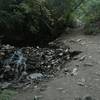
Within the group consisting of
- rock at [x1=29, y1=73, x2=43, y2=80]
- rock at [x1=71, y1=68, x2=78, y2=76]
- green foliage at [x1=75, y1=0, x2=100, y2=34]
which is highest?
green foliage at [x1=75, y1=0, x2=100, y2=34]

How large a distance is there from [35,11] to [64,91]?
5413mm

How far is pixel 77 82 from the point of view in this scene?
543 cm

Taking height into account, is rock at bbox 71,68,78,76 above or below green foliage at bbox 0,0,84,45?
below

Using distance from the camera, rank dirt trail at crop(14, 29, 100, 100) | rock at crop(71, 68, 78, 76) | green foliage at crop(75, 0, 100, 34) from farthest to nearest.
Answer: green foliage at crop(75, 0, 100, 34), rock at crop(71, 68, 78, 76), dirt trail at crop(14, 29, 100, 100)

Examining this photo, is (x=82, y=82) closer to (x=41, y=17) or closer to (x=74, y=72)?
(x=74, y=72)

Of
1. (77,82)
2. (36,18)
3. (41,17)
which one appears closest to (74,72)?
(77,82)

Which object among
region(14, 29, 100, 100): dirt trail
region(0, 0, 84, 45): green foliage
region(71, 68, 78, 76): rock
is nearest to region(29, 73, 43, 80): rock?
region(14, 29, 100, 100): dirt trail

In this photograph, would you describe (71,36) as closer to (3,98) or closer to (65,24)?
(65,24)

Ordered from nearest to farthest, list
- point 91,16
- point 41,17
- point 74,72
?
point 74,72 < point 41,17 < point 91,16

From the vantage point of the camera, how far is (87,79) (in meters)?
5.54

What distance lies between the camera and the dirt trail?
485cm

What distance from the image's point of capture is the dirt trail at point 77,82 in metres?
4.85

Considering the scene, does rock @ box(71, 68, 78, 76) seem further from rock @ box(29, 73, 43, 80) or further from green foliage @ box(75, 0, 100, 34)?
green foliage @ box(75, 0, 100, 34)

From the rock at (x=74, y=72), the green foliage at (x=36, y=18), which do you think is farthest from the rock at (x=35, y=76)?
the green foliage at (x=36, y=18)
